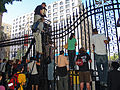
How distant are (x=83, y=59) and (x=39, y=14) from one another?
273cm

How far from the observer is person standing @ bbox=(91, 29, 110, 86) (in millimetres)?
4641

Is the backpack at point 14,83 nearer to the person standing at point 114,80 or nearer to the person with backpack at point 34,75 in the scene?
the person with backpack at point 34,75

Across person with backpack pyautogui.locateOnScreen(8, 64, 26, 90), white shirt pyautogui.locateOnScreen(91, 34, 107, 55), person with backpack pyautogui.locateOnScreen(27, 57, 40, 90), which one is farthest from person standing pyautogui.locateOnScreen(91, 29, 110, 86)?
person with backpack pyautogui.locateOnScreen(8, 64, 26, 90)

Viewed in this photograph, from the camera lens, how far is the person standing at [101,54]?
4.64m

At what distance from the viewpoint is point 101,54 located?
491 centimetres

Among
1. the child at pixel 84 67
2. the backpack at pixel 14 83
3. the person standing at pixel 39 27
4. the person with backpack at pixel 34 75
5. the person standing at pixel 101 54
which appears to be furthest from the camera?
the person with backpack at pixel 34 75

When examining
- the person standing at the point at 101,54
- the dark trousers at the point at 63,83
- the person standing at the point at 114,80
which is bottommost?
the dark trousers at the point at 63,83

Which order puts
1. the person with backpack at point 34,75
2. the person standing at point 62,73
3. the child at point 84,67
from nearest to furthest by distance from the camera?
1. the child at point 84,67
2. the person standing at point 62,73
3. the person with backpack at point 34,75

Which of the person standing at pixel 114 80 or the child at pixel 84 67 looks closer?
the person standing at pixel 114 80

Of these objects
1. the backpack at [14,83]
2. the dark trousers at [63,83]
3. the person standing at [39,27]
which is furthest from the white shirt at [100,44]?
the backpack at [14,83]

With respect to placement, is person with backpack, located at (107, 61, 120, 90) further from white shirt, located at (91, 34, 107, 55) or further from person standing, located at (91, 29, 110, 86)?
white shirt, located at (91, 34, 107, 55)

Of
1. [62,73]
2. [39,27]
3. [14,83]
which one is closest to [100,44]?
[62,73]

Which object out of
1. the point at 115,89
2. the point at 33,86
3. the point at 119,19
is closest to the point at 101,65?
the point at 115,89

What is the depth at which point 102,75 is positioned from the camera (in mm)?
4652
